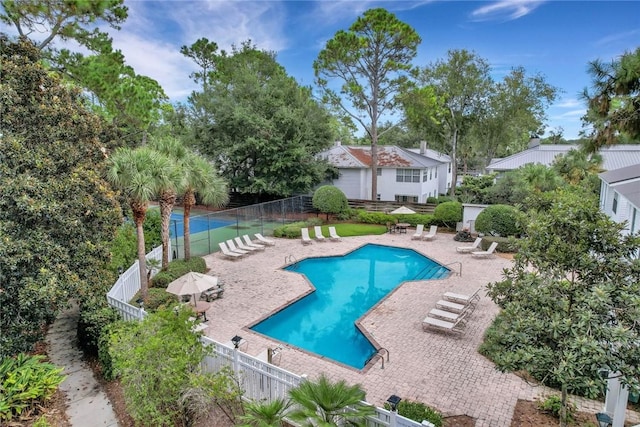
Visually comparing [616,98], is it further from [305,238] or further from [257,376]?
[305,238]

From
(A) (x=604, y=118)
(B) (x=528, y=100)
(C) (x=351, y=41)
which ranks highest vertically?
(C) (x=351, y=41)

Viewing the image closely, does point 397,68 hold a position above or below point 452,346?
above

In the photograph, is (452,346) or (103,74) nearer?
(452,346)

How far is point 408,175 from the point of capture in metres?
32.9

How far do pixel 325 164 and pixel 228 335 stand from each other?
22.4 m

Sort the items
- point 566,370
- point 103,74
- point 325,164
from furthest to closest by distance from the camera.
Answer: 1. point 325,164
2. point 103,74
3. point 566,370

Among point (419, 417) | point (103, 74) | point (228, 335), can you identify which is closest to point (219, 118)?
point (103, 74)

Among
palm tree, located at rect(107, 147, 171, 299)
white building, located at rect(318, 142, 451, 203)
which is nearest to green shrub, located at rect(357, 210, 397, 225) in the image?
white building, located at rect(318, 142, 451, 203)

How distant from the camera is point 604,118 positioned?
11.0 m

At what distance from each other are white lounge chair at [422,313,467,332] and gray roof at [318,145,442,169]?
22.0 metres

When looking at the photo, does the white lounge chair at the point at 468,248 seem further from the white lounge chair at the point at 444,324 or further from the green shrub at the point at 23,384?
the green shrub at the point at 23,384

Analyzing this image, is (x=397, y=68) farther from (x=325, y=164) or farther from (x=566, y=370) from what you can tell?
(x=566, y=370)

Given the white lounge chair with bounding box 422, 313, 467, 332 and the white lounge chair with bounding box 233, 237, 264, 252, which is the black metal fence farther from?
the white lounge chair with bounding box 422, 313, 467, 332

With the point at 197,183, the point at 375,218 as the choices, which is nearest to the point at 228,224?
the point at 197,183
